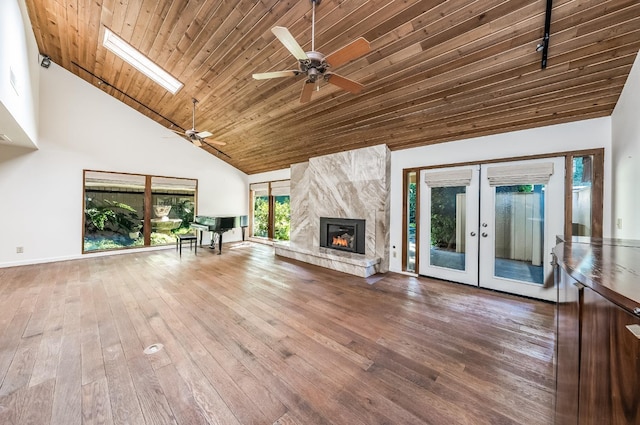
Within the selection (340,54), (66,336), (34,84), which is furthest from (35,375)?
(34,84)

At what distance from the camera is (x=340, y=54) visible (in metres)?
2.15

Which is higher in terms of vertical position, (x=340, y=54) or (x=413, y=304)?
(x=340, y=54)

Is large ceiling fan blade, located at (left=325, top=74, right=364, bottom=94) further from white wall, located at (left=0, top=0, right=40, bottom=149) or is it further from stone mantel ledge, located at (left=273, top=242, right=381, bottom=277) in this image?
white wall, located at (left=0, top=0, right=40, bottom=149)

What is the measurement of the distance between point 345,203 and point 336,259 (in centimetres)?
122

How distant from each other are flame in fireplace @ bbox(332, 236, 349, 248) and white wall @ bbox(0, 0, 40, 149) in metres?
5.02

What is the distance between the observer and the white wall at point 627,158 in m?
2.16

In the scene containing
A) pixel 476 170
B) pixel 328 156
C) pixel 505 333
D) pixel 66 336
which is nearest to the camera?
pixel 66 336

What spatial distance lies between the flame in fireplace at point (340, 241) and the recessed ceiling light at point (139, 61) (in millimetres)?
4345

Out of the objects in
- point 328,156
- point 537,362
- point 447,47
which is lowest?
point 537,362

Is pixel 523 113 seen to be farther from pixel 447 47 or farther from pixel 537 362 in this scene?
pixel 537 362

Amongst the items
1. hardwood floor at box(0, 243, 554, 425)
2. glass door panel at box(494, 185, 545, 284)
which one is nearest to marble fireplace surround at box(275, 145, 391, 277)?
hardwood floor at box(0, 243, 554, 425)

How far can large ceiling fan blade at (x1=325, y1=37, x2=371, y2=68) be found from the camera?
1.98 meters

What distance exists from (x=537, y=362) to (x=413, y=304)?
1326 mm

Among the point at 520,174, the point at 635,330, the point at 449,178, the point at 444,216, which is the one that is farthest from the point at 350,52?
the point at 444,216
